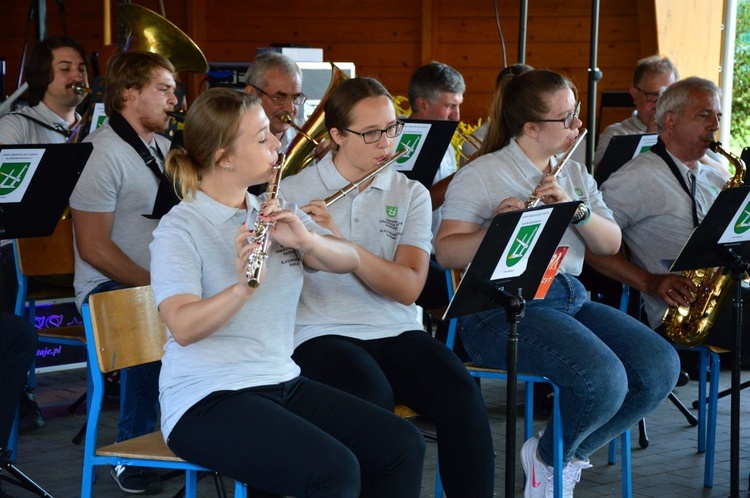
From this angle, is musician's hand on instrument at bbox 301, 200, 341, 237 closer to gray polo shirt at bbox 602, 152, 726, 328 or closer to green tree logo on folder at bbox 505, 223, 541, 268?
green tree logo on folder at bbox 505, 223, 541, 268

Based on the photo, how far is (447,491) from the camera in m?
2.54

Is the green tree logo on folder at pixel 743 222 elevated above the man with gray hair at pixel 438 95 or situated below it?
below

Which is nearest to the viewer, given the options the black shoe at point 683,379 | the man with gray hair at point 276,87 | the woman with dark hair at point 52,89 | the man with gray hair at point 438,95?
the man with gray hair at point 276,87

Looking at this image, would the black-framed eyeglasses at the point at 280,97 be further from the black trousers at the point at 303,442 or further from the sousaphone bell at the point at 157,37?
the black trousers at the point at 303,442

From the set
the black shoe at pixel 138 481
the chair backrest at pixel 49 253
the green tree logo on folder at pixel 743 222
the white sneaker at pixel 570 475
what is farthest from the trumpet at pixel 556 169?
the chair backrest at pixel 49 253

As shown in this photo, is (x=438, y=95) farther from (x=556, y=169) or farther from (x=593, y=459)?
(x=593, y=459)

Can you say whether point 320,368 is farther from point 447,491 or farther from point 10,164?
point 10,164

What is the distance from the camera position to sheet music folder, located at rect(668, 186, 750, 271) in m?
2.86

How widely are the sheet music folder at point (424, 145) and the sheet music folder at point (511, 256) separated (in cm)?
113

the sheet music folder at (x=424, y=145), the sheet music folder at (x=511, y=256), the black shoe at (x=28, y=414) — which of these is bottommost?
the black shoe at (x=28, y=414)

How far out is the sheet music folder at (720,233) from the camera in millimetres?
2859

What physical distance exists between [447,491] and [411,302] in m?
0.51

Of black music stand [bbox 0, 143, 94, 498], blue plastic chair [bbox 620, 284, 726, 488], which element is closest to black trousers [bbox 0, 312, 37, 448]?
black music stand [bbox 0, 143, 94, 498]

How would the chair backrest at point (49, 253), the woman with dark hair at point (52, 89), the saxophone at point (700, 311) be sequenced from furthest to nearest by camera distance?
the woman with dark hair at point (52, 89) < the chair backrest at point (49, 253) < the saxophone at point (700, 311)
